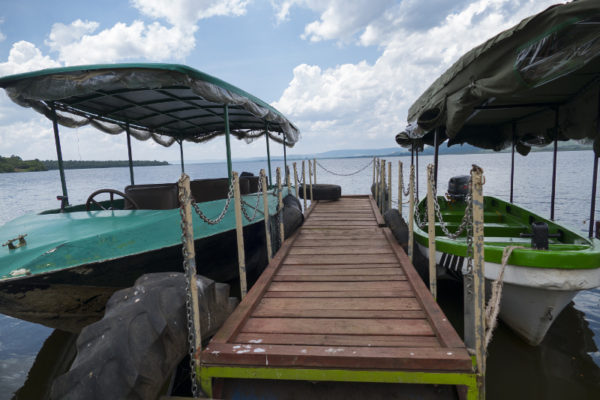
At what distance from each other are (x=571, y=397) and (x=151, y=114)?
26.4 feet

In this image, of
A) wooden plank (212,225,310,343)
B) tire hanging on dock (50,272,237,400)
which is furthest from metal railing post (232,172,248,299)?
tire hanging on dock (50,272,237,400)

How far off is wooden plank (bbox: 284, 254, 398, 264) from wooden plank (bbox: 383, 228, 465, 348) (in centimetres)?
21

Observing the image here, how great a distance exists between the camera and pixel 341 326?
3100mm

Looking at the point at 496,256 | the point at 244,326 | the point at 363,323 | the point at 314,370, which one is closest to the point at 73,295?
the point at 244,326

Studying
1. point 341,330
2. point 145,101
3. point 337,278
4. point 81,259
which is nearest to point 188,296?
point 341,330

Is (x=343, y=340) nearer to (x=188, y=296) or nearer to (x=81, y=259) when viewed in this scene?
(x=188, y=296)

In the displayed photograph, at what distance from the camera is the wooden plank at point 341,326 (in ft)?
9.78

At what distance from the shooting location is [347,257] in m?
5.23

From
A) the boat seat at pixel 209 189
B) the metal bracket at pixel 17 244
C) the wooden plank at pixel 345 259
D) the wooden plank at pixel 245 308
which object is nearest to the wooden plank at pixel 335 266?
the wooden plank at pixel 345 259

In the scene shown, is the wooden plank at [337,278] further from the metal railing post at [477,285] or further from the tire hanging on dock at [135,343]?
the metal railing post at [477,285]

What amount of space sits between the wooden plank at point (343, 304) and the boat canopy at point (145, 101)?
9.25ft

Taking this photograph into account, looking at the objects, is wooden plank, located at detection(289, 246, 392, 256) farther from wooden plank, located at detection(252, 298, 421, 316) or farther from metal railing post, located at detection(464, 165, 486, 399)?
metal railing post, located at detection(464, 165, 486, 399)

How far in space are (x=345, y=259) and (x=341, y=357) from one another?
2.62 metres

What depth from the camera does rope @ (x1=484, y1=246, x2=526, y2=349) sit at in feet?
8.75
